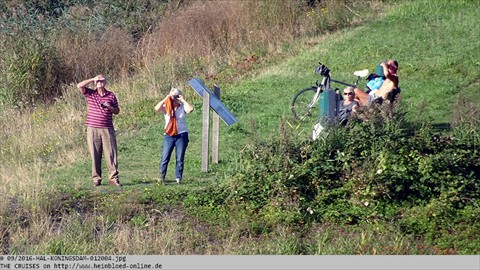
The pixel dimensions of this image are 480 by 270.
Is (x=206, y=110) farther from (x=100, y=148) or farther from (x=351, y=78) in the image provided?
(x=351, y=78)

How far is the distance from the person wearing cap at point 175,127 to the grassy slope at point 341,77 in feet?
1.01

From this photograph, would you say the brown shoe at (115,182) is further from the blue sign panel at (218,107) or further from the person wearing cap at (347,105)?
the person wearing cap at (347,105)

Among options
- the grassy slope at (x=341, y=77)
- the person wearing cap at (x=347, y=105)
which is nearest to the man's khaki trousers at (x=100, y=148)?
the grassy slope at (x=341, y=77)

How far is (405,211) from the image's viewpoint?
38.8 feet

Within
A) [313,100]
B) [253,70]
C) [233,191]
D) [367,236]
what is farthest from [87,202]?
[253,70]

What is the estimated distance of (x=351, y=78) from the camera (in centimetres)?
2033

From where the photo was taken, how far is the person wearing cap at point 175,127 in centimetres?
1367

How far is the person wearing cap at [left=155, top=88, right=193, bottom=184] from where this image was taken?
1367 centimetres

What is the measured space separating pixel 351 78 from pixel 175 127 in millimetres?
7471

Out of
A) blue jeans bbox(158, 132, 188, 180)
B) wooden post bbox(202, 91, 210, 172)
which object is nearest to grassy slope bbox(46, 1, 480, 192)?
wooden post bbox(202, 91, 210, 172)

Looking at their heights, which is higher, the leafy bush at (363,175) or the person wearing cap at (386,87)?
the person wearing cap at (386,87)

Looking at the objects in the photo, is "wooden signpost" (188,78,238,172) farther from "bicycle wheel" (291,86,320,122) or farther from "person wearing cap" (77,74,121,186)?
"bicycle wheel" (291,86,320,122)

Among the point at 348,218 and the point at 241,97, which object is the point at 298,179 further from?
the point at 241,97

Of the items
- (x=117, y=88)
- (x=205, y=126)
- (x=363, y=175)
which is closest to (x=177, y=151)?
(x=205, y=126)
